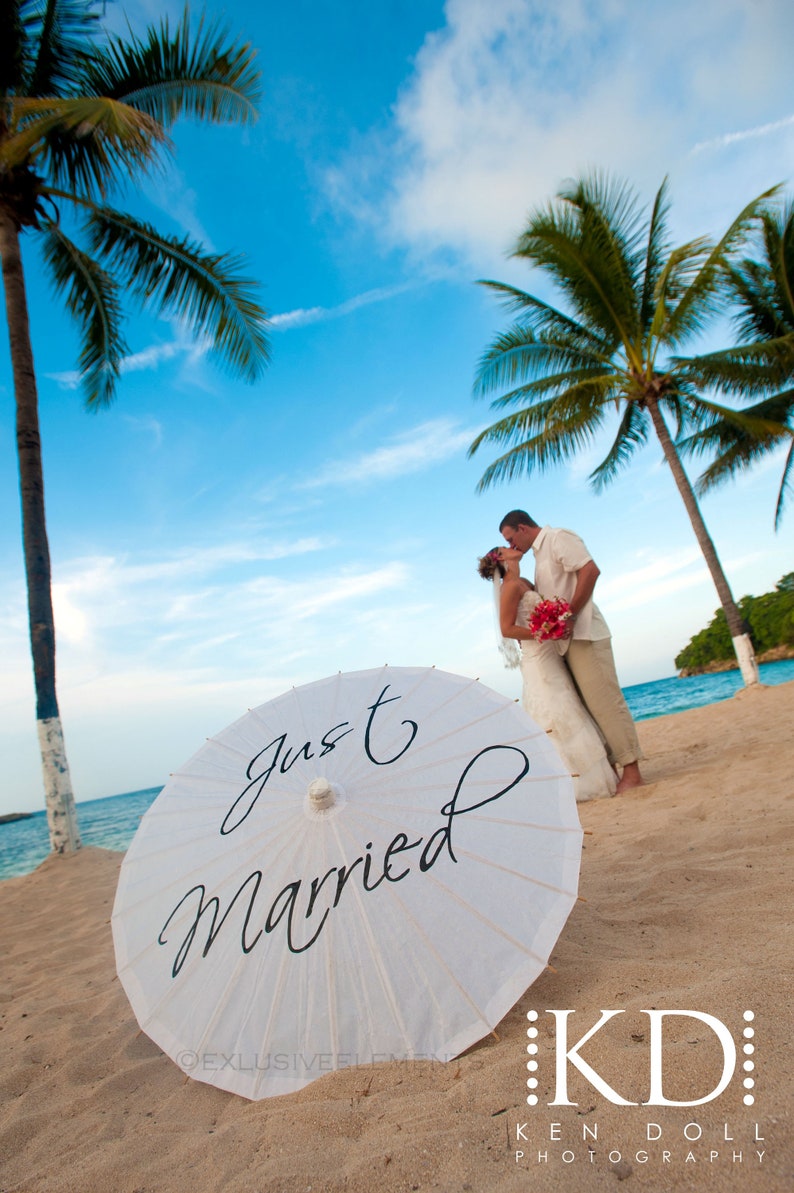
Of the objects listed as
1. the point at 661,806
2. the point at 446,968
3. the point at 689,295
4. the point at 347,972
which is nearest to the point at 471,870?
the point at 446,968

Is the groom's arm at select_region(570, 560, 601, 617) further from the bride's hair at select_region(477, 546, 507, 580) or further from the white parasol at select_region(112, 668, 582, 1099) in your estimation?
the white parasol at select_region(112, 668, 582, 1099)

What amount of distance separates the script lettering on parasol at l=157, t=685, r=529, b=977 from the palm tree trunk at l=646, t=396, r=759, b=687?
10.6 metres

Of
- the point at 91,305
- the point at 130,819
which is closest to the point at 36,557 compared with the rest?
the point at 91,305

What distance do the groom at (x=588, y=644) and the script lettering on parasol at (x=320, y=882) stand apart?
286cm

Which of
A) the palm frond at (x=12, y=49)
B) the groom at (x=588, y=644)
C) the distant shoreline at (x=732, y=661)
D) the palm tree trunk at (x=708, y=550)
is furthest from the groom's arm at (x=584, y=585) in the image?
the distant shoreline at (x=732, y=661)

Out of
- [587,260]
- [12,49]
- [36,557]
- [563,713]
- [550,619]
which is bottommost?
[563,713]

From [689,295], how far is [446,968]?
11410mm

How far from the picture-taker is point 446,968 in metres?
1.62

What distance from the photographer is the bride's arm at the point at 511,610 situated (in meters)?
4.77

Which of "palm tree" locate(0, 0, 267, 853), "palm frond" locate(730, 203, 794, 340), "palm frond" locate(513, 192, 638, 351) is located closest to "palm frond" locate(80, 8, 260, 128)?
"palm tree" locate(0, 0, 267, 853)

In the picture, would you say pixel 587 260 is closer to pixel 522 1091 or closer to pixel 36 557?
pixel 36 557

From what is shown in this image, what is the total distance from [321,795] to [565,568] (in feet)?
10.8

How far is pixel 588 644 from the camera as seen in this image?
4.73 meters

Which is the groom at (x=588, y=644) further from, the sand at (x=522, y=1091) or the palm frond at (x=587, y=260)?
the palm frond at (x=587, y=260)
